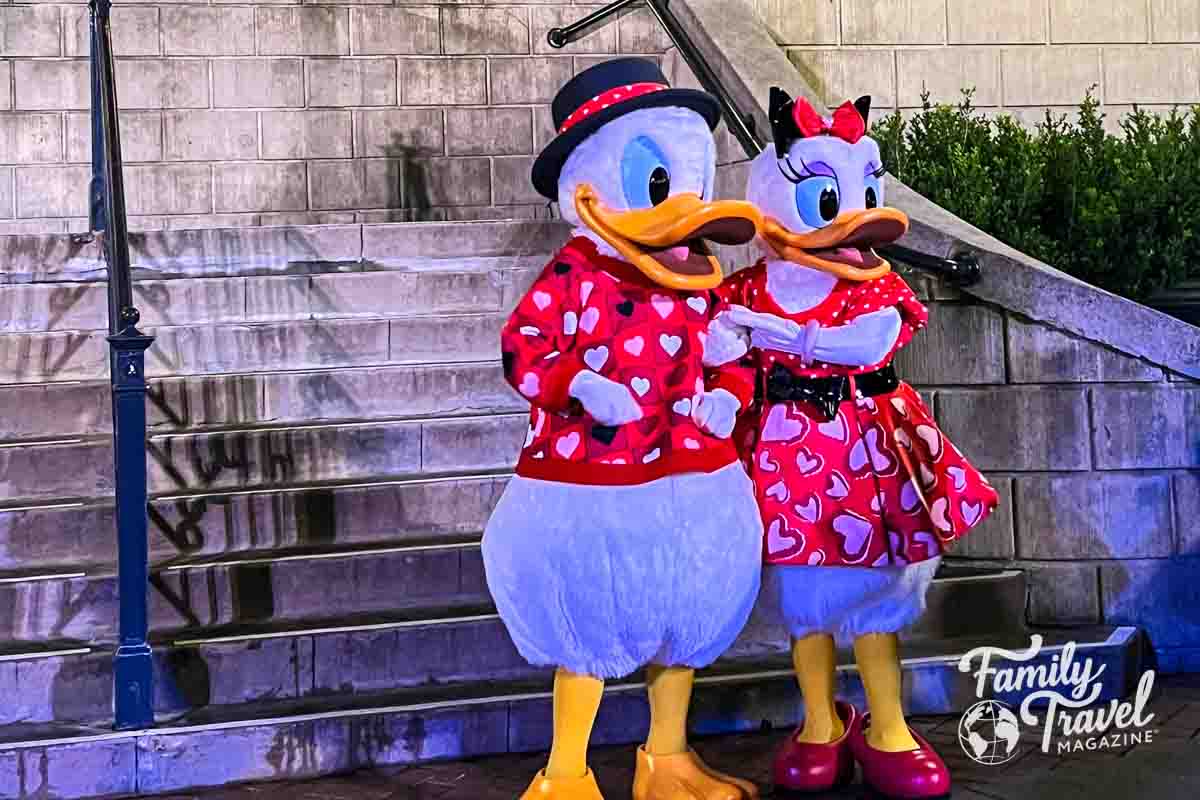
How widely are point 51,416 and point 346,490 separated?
1.12 metres

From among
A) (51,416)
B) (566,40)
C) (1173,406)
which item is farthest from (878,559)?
(566,40)

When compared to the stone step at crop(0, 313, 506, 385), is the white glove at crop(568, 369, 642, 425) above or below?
below

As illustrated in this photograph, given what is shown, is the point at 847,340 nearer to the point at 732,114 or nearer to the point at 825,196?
the point at 825,196

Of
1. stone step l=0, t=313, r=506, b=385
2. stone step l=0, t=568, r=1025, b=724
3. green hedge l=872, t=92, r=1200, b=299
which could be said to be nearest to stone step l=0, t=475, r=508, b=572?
stone step l=0, t=568, r=1025, b=724

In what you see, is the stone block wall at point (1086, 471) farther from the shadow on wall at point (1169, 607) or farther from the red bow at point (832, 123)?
the red bow at point (832, 123)

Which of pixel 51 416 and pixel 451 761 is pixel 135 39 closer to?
pixel 51 416

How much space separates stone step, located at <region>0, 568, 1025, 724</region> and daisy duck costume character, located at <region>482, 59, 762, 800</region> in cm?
83

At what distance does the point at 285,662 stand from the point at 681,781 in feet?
3.99

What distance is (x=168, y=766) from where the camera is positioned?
348cm

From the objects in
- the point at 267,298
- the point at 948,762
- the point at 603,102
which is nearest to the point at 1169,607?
the point at 948,762

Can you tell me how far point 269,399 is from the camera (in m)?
4.85

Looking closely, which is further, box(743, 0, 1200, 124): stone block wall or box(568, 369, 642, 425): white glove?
box(743, 0, 1200, 124): stone block wall

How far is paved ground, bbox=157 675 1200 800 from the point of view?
3402 millimetres

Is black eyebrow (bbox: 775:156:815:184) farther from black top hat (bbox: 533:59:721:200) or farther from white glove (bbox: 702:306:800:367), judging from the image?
white glove (bbox: 702:306:800:367)
